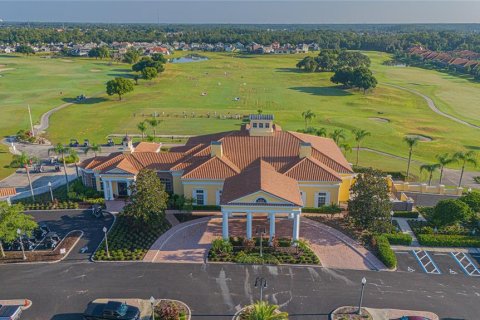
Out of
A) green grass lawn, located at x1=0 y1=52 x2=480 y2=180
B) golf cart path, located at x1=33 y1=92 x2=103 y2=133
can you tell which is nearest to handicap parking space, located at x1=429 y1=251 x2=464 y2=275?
green grass lawn, located at x1=0 y1=52 x2=480 y2=180

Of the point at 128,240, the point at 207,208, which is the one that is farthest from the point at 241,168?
the point at 128,240

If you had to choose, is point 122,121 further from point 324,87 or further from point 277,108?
point 324,87

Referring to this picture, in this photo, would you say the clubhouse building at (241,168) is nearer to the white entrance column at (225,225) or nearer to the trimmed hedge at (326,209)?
the trimmed hedge at (326,209)

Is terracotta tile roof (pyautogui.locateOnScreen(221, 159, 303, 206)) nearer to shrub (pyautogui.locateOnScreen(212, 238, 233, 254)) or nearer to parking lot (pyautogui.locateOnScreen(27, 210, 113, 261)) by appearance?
shrub (pyautogui.locateOnScreen(212, 238, 233, 254))

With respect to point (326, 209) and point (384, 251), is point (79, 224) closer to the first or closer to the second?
point (326, 209)

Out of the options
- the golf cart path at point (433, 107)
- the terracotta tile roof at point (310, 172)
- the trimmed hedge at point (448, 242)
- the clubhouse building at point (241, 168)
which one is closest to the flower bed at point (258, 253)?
the clubhouse building at point (241, 168)
